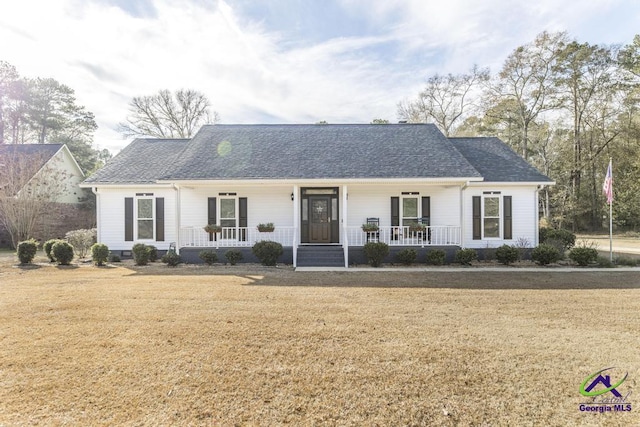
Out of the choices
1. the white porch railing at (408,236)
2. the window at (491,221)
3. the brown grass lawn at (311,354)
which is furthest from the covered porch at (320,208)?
the brown grass lawn at (311,354)

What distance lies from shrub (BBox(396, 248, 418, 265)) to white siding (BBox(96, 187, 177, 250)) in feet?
30.4

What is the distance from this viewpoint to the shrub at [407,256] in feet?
36.9

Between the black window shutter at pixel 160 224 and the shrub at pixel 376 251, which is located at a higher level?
the black window shutter at pixel 160 224

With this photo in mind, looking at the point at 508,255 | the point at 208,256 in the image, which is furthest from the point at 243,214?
the point at 508,255

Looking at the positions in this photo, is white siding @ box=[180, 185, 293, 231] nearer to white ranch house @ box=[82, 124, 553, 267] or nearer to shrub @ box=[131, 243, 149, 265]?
white ranch house @ box=[82, 124, 553, 267]

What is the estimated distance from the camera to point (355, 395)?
124 inches

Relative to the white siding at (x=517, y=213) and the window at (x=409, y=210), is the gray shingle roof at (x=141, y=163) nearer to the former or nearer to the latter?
the window at (x=409, y=210)

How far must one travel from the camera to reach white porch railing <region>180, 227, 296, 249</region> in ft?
40.4

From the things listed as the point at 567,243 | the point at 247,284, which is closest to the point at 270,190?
the point at 247,284

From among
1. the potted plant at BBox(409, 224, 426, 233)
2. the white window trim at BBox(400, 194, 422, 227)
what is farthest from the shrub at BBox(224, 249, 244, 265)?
the white window trim at BBox(400, 194, 422, 227)

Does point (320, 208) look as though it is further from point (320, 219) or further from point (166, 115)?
point (166, 115)

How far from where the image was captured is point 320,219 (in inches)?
529

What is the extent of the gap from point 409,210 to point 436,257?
269 cm

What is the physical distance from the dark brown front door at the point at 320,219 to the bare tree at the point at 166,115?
22.8 m
